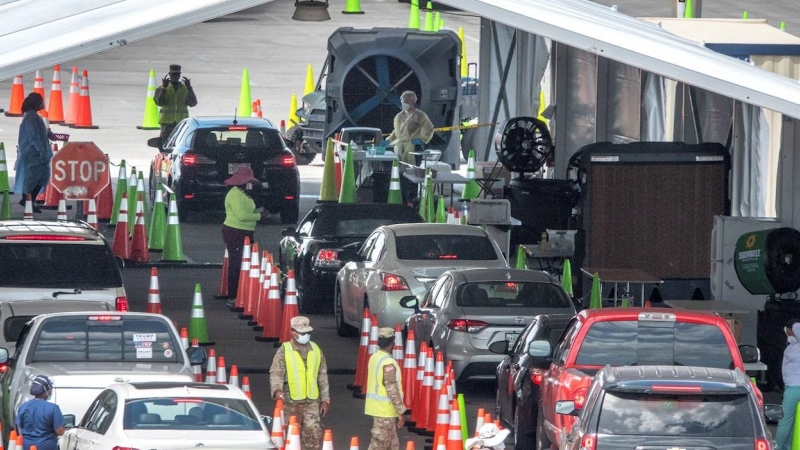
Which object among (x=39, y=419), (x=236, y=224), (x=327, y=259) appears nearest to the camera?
(x=39, y=419)

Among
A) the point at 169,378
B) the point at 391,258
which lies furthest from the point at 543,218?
the point at 169,378

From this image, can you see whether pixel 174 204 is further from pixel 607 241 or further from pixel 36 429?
pixel 36 429

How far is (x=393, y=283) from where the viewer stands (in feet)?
66.0

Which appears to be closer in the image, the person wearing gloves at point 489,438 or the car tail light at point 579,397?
the person wearing gloves at point 489,438

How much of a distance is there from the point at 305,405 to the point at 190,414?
2.25 m

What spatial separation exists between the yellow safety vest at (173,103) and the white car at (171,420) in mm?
20381

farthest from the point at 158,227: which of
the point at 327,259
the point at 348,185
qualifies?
the point at 327,259

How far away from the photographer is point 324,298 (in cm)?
2300

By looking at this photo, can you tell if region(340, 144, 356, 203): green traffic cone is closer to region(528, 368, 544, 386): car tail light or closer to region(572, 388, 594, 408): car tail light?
region(528, 368, 544, 386): car tail light

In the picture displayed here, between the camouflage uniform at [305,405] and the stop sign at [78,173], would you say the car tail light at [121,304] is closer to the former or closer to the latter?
the camouflage uniform at [305,405]

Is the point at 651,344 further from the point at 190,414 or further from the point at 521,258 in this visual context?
the point at 521,258

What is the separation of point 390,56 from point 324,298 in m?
10.6

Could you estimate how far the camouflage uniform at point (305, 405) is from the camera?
14.7 meters

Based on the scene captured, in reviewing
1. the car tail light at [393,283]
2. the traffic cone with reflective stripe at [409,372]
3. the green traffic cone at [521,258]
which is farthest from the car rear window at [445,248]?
the traffic cone with reflective stripe at [409,372]
